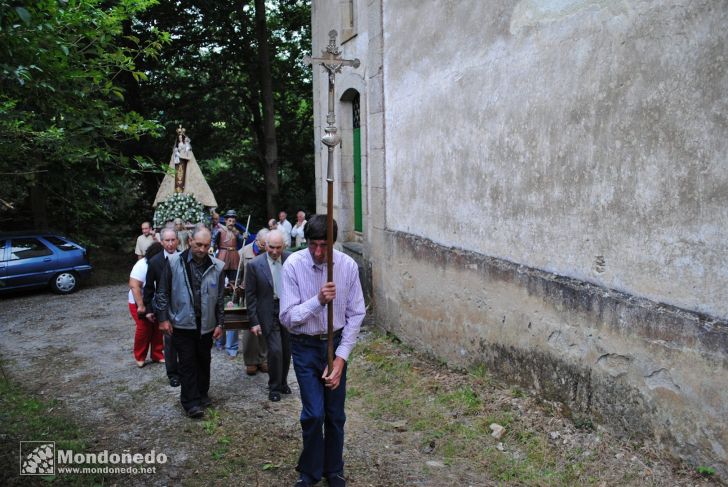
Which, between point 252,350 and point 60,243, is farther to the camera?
point 60,243

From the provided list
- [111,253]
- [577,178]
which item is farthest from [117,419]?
[111,253]

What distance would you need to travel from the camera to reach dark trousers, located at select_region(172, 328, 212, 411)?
579cm

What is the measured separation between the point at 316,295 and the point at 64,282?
38.6 feet

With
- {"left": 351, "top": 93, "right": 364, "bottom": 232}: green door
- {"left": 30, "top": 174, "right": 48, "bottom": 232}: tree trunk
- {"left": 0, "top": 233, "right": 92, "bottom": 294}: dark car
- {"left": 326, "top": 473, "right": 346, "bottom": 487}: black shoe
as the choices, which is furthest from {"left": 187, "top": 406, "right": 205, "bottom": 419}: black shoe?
{"left": 30, "top": 174, "right": 48, "bottom": 232}: tree trunk

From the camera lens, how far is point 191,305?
571cm

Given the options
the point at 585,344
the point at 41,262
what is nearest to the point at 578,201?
the point at 585,344

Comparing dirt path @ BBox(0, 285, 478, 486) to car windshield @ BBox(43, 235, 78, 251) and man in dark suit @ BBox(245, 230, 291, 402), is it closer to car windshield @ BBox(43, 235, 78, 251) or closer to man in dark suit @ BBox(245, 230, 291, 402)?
man in dark suit @ BBox(245, 230, 291, 402)

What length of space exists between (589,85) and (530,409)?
9.60ft

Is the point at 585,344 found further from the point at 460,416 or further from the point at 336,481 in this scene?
the point at 336,481

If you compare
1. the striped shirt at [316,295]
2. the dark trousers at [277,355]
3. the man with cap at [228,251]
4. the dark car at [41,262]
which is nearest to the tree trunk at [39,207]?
the dark car at [41,262]

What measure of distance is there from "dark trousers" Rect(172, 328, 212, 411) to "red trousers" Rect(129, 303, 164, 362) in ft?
6.15

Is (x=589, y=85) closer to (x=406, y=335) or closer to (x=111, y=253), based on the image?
(x=406, y=335)

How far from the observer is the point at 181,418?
233 inches

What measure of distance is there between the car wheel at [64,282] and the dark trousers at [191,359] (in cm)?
940
